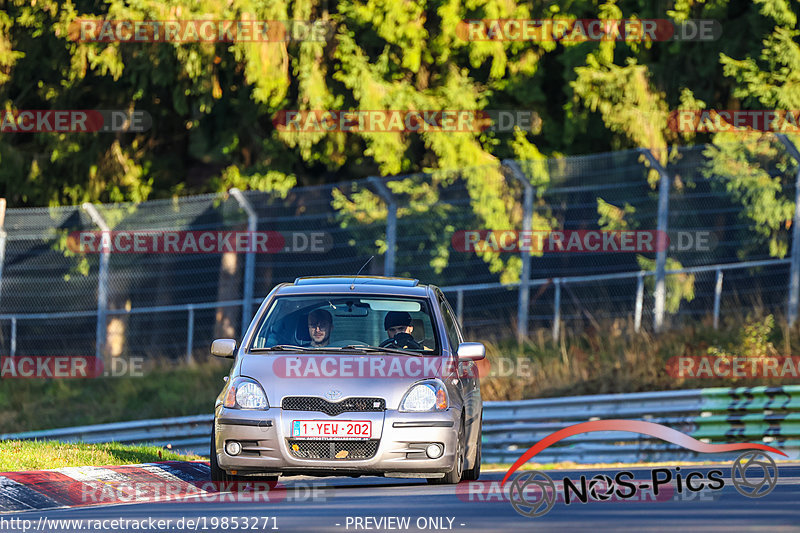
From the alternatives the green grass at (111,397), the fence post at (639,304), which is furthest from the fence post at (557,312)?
the green grass at (111,397)

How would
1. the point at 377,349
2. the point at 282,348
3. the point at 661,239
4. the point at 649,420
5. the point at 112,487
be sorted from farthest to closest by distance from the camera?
the point at 661,239
the point at 649,420
the point at 282,348
the point at 377,349
the point at 112,487

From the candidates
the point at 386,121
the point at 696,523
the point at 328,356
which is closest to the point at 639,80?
the point at 386,121

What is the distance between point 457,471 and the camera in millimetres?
10914

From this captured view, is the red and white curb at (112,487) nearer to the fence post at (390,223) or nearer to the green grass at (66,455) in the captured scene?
the green grass at (66,455)

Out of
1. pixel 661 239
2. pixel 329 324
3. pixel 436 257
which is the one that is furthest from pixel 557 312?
pixel 329 324

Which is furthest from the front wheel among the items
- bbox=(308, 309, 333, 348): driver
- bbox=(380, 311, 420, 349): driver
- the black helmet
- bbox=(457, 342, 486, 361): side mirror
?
bbox=(457, 342, 486, 361): side mirror

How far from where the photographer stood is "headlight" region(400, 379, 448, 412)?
34.9ft

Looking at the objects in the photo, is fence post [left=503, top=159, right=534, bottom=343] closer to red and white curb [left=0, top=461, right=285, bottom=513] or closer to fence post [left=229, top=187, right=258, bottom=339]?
fence post [left=229, top=187, right=258, bottom=339]

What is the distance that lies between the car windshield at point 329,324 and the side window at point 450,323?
163mm

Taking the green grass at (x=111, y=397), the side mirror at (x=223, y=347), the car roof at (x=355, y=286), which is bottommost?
the green grass at (x=111, y=397)

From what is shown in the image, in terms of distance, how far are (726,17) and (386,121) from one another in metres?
6.08

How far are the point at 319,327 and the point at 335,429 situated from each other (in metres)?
1.37

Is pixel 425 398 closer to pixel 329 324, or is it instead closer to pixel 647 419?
pixel 329 324

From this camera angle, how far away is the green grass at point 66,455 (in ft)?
40.2
